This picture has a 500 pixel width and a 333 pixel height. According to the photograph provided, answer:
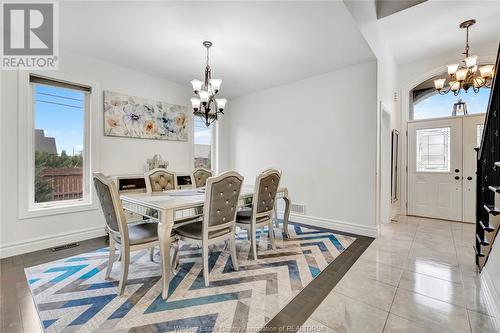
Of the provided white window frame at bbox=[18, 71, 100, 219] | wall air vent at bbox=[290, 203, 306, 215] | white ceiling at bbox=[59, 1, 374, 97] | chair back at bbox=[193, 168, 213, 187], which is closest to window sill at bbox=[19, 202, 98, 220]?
white window frame at bbox=[18, 71, 100, 219]

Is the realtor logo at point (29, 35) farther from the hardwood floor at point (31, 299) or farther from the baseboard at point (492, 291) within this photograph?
the baseboard at point (492, 291)

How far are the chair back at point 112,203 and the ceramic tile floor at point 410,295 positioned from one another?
1609mm

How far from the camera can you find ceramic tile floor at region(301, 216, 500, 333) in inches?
61.5

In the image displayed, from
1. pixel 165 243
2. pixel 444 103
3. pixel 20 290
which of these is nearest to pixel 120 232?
pixel 165 243

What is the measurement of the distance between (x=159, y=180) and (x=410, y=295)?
309 cm

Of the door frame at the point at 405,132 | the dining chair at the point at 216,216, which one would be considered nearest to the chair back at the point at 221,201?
the dining chair at the point at 216,216

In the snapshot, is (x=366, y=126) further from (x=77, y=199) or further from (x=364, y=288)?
(x=77, y=199)

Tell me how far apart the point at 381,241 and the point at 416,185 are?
231 centimetres

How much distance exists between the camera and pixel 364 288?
6.57ft

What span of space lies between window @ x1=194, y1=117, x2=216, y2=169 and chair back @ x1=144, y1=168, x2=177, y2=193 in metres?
1.59

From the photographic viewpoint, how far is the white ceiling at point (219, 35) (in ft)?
7.55

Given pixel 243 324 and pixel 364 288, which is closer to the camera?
pixel 243 324

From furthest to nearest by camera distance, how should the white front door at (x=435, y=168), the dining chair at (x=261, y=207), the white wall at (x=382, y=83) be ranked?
the white front door at (x=435, y=168), the white wall at (x=382, y=83), the dining chair at (x=261, y=207)

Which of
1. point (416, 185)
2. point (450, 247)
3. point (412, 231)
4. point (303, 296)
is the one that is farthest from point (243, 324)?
point (416, 185)
